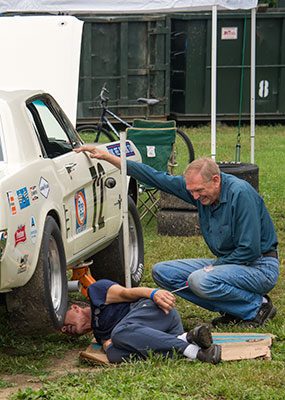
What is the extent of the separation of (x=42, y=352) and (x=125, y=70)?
11762 mm

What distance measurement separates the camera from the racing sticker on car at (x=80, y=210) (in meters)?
5.71

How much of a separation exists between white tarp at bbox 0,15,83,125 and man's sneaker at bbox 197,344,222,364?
13.6 feet

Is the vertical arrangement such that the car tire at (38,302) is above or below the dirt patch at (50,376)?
above

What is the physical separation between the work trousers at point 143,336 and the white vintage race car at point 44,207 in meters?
0.41

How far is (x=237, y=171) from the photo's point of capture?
8742 millimetres

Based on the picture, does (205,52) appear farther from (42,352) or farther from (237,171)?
(42,352)

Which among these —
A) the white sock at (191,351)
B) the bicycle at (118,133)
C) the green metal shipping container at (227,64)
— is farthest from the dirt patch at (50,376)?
the green metal shipping container at (227,64)

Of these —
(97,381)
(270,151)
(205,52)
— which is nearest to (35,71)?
(97,381)

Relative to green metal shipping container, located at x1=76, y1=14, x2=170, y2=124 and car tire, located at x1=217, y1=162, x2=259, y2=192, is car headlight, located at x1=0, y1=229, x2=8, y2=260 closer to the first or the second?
car tire, located at x1=217, y1=162, x2=259, y2=192

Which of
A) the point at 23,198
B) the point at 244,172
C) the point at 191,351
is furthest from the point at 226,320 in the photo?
the point at 244,172

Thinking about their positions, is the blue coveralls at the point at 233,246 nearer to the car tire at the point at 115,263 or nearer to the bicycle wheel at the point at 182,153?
the car tire at the point at 115,263

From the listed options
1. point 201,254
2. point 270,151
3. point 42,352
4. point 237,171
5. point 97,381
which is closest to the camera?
point 97,381

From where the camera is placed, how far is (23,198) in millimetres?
4742

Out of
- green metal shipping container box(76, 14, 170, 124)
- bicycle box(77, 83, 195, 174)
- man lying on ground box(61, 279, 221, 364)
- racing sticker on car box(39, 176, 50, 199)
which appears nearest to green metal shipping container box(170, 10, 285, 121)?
green metal shipping container box(76, 14, 170, 124)
